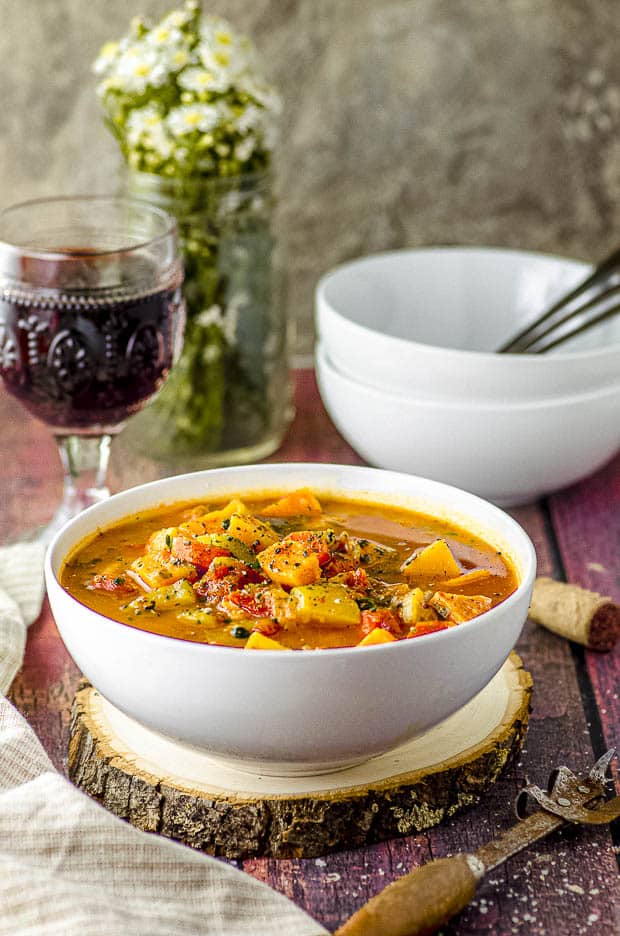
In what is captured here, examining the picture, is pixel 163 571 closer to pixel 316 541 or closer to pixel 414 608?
pixel 316 541

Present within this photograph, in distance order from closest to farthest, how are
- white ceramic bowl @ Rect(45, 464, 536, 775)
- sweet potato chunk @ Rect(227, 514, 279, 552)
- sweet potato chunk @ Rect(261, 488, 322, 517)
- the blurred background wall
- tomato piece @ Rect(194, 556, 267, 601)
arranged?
white ceramic bowl @ Rect(45, 464, 536, 775) < tomato piece @ Rect(194, 556, 267, 601) < sweet potato chunk @ Rect(227, 514, 279, 552) < sweet potato chunk @ Rect(261, 488, 322, 517) < the blurred background wall

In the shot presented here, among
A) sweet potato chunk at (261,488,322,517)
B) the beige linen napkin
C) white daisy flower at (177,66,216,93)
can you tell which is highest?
white daisy flower at (177,66,216,93)

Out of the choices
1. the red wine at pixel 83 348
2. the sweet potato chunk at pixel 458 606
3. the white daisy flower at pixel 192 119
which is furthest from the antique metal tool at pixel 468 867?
the white daisy flower at pixel 192 119

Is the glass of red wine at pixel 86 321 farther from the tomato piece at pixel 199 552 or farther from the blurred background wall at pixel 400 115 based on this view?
the blurred background wall at pixel 400 115

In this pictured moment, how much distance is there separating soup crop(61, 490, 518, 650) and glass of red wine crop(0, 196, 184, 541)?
0.59m

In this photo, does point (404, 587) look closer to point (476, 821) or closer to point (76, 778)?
point (476, 821)

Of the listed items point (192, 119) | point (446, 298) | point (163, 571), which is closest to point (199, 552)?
point (163, 571)

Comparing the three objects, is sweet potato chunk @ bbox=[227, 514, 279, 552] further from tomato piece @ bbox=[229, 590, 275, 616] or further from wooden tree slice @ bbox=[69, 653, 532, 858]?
wooden tree slice @ bbox=[69, 653, 532, 858]

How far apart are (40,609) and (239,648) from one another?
0.86 m

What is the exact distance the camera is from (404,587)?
1.74m

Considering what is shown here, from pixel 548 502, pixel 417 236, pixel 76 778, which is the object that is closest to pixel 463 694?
pixel 76 778

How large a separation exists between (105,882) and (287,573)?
0.48 meters

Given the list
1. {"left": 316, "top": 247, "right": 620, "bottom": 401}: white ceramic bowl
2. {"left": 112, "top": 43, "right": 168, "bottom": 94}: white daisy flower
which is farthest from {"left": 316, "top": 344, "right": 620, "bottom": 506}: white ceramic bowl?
{"left": 112, "top": 43, "right": 168, "bottom": 94}: white daisy flower

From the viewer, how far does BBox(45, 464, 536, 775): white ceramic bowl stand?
148cm
